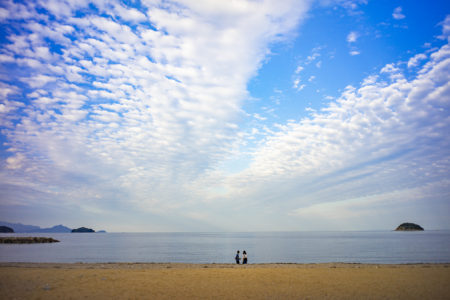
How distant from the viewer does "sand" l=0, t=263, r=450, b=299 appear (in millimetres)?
16047

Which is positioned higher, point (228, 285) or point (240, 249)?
point (228, 285)

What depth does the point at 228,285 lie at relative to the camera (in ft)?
62.0

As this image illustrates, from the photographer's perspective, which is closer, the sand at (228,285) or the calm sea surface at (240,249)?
the sand at (228,285)

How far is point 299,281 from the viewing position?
20.0m

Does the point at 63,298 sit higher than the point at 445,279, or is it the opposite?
the point at 445,279

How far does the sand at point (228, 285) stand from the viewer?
52.6 feet

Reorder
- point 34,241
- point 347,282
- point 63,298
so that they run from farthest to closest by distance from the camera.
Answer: point 34,241 → point 347,282 → point 63,298

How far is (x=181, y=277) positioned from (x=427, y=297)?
1645cm

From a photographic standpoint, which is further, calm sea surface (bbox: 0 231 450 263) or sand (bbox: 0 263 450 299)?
calm sea surface (bbox: 0 231 450 263)

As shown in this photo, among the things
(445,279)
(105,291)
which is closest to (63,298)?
(105,291)

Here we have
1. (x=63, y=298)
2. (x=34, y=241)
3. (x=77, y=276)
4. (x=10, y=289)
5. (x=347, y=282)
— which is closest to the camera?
(x=63, y=298)

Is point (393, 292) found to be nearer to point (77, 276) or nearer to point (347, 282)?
point (347, 282)

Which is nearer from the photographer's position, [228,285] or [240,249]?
[228,285]

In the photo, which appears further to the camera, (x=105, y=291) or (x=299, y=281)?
(x=299, y=281)
